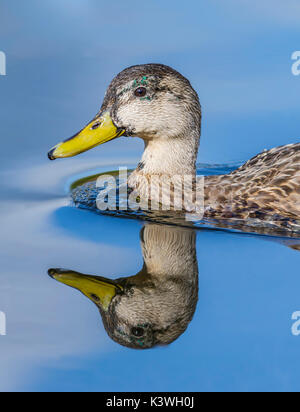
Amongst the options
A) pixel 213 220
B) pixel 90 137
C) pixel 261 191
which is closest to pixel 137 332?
pixel 213 220

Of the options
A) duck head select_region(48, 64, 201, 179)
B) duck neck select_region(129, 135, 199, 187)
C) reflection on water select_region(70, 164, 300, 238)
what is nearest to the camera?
reflection on water select_region(70, 164, 300, 238)

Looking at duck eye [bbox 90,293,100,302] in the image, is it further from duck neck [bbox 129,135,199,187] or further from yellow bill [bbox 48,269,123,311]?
duck neck [bbox 129,135,199,187]

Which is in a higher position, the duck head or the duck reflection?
the duck head

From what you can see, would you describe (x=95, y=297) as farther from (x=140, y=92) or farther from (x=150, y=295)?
(x=140, y=92)

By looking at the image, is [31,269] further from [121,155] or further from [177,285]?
[121,155]

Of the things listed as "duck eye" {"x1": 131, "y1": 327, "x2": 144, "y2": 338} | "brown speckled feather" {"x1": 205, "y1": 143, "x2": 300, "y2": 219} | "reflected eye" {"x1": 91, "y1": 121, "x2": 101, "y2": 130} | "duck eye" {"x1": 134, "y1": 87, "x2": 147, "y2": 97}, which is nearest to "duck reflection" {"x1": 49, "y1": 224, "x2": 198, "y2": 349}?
"duck eye" {"x1": 131, "y1": 327, "x2": 144, "y2": 338}

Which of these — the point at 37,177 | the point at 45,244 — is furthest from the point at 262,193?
the point at 37,177

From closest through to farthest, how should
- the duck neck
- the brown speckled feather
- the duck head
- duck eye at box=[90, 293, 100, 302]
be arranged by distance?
duck eye at box=[90, 293, 100, 302]
the brown speckled feather
the duck head
the duck neck

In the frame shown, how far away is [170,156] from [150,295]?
7.57ft

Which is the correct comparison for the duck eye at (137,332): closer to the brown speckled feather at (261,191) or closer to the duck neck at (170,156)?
the brown speckled feather at (261,191)

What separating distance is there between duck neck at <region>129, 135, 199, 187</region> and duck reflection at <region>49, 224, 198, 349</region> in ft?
3.97

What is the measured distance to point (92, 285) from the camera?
20.8 ft

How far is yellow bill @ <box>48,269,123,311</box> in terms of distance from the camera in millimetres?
6152

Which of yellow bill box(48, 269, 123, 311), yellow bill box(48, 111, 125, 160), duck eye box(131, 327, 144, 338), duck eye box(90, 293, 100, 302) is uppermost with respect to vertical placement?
yellow bill box(48, 111, 125, 160)
